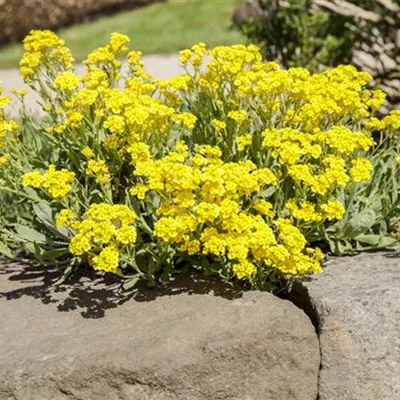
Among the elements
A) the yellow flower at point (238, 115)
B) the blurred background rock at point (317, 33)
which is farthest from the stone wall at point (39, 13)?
the yellow flower at point (238, 115)

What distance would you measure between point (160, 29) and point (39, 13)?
1.87 metres

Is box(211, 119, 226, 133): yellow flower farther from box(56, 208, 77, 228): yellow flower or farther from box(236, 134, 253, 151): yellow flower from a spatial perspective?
box(56, 208, 77, 228): yellow flower

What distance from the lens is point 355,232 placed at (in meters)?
3.30

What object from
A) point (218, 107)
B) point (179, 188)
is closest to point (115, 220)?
point (179, 188)

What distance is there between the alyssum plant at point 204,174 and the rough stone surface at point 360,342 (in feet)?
0.66

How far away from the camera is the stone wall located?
11.7 metres

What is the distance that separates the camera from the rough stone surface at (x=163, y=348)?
278 centimetres

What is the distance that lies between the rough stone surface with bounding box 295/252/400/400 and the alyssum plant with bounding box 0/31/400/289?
202 mm

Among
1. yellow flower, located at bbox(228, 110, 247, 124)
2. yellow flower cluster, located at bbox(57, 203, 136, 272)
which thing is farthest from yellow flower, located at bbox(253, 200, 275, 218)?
yellow flower cluster, located at bbox(57, 203, 136, 272)

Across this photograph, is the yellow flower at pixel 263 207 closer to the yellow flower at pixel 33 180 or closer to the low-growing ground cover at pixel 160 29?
the yellow flower at pixel 33 180

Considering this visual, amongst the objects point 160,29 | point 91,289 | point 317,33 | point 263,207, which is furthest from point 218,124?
point 160,29

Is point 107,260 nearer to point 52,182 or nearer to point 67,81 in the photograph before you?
point 52,182

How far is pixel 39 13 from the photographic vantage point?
1213 cm

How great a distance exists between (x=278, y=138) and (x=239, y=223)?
42 centimetres
